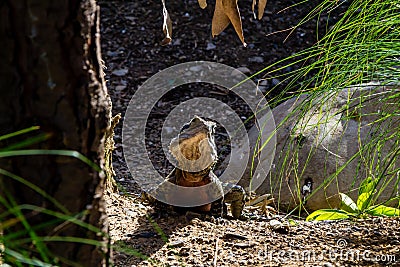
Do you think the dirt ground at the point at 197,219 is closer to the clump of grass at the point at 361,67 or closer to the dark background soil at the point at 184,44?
the dark background soil at the point at 184,44

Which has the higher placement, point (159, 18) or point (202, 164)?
point (159, 18)

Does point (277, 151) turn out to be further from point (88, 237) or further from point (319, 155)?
point (88, 237)

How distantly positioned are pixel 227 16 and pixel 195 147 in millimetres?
585

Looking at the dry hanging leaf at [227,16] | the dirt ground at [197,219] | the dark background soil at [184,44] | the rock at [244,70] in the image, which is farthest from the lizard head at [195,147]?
the rock at [244,70]

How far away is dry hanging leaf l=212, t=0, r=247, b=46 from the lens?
1960 millimetres

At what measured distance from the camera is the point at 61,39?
1.10 metres

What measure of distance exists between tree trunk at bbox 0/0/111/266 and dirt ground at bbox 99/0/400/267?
0.50ft

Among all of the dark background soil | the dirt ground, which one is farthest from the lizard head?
the dark background soil

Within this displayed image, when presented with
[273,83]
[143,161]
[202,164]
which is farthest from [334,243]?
[273,83]

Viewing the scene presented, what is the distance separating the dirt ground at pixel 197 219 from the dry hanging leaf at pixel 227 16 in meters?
0.59

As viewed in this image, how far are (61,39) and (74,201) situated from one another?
273 millimetres

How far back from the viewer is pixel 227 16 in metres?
2.04

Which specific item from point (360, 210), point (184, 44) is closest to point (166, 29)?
point (360, 210)

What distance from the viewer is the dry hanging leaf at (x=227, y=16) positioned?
1.96 meters
